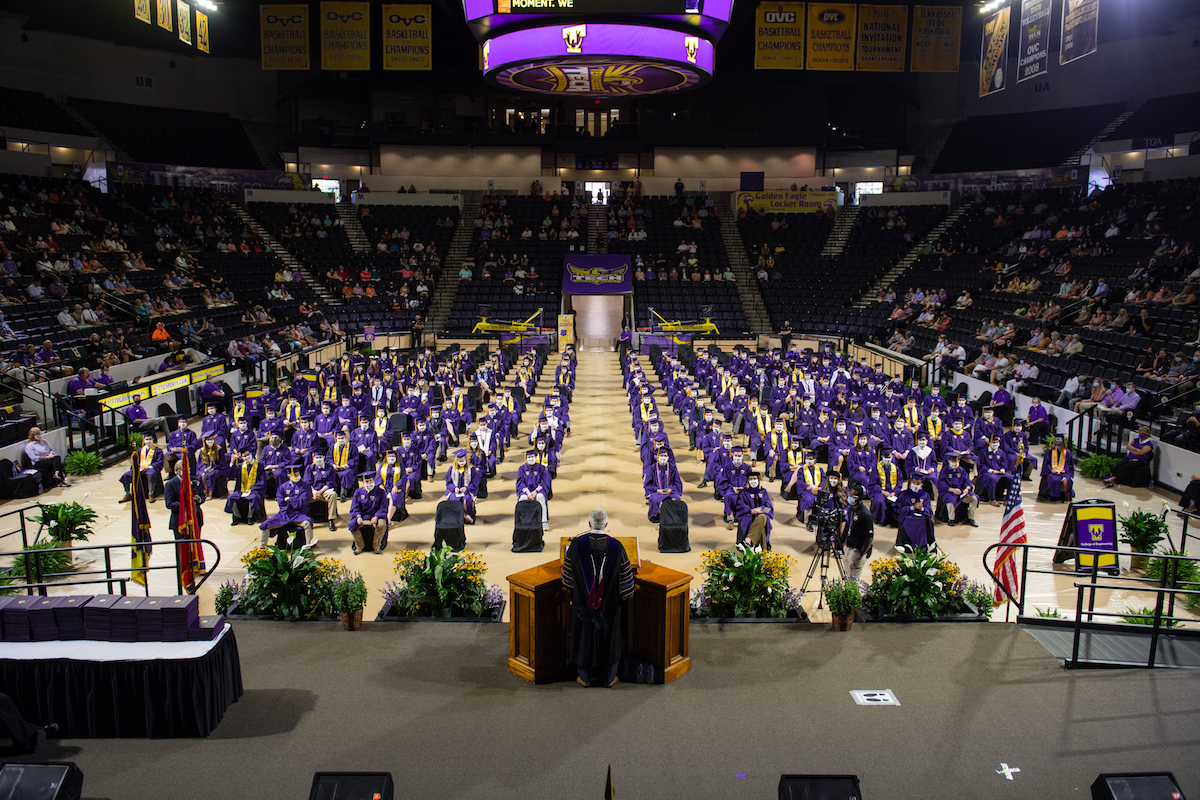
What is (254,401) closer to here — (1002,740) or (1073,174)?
(1002,740)

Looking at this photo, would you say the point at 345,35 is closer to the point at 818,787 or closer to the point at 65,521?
the point at 65,521

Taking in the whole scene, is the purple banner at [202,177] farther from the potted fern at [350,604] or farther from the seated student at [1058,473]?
the seated student at [1058,473]

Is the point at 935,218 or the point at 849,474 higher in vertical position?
the point at 935,218

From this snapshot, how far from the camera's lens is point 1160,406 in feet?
54.5

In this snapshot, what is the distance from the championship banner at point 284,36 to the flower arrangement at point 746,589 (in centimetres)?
2538

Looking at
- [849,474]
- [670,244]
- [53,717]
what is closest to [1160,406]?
[849,474]

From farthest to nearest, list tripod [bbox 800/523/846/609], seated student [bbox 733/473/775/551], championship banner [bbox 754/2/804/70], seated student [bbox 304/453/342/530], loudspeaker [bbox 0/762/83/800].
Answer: championship banner [bbox 754/2/804/70] → seated student [bbox 304/453/342/530] → seated student [bbox 733/473/775/551] → tripod [bbox 800/523/846/609] → loudspeaker [bbox 0/762/83/800]

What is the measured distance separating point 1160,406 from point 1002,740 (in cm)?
1345

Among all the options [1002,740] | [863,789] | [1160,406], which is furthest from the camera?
[1160,406]

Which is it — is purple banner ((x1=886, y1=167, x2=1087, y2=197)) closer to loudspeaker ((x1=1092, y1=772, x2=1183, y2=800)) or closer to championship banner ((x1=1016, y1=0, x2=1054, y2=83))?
championship banner ((x1=1016, y1=0, x2=1054, y2=83))

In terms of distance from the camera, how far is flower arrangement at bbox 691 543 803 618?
8.23 m

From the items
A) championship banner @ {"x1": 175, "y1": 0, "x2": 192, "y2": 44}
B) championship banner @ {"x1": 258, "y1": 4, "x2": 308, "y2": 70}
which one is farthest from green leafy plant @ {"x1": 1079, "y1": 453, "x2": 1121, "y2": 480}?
championship banner @ {"x1": 258, "y1": 4, "x2": 308, "y2": 70}

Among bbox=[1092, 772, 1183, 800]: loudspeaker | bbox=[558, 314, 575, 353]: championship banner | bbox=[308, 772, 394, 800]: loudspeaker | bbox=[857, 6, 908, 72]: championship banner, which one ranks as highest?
bbox=[857, 6, 908, 72]: championship banner

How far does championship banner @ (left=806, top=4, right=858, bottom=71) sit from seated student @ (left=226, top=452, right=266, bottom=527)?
2063 cm
